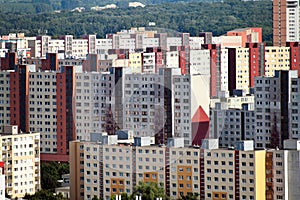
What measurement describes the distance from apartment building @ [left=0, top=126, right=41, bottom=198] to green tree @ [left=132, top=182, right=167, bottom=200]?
45.5 inches

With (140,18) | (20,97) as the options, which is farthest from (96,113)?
(140,18)

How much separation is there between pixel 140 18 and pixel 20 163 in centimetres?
1118

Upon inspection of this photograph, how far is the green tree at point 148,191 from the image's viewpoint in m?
7.31

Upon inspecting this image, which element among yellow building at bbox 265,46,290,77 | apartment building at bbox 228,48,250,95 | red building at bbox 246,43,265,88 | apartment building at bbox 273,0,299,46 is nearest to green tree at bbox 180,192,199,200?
apartment building at bbox 228,48,250,95

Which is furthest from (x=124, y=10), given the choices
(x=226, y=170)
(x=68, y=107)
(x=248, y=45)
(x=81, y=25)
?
(x=226, y=170)

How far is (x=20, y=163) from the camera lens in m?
8.55

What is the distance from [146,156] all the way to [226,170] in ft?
5.63

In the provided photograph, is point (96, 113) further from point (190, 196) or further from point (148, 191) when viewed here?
point (190, 196)

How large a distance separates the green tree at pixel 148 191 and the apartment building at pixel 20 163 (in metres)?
1.15

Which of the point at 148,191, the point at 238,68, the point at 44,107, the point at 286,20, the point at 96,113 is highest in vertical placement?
the point at 286,20

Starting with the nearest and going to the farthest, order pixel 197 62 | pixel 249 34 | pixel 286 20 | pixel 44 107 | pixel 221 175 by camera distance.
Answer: pixel 197 62 < pixel 221 175 < pixel 44 107 < pixel 286 20 < pixel 249 34

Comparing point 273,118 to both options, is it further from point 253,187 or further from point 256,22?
point 256,22

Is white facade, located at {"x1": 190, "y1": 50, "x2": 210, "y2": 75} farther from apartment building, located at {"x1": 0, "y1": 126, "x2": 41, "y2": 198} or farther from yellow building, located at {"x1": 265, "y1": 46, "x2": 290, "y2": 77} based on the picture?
yellow building, located at {"x1": 265, "y1": 46, "x2": 290, "y2": 77}

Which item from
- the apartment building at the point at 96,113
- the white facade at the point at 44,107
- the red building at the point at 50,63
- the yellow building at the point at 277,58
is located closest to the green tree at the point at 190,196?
the apartment building at the point at 96,113
